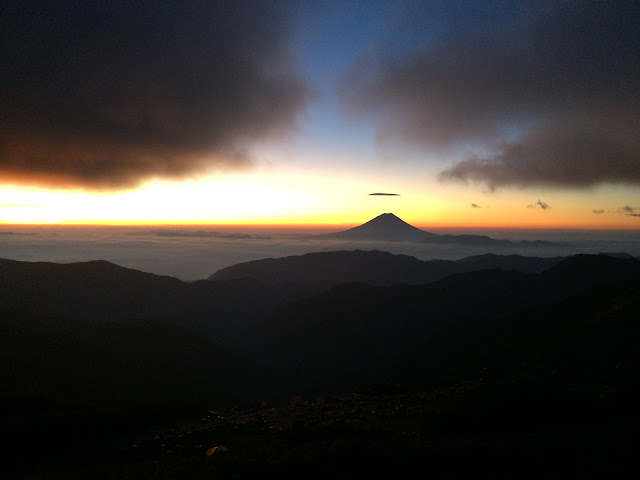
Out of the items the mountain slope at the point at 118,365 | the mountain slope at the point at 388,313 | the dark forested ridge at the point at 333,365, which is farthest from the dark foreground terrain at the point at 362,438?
the mountain slope at the point at 388,313

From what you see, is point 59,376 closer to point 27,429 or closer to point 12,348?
point 12,348

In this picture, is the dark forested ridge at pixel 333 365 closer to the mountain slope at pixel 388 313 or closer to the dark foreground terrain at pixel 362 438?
the dark foreground terrain at pixel 362 438

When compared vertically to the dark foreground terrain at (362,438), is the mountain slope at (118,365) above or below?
below

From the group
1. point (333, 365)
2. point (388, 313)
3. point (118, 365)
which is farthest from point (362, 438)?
point (388, 313)

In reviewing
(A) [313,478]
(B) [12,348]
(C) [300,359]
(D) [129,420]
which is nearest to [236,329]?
(C) [300,359]

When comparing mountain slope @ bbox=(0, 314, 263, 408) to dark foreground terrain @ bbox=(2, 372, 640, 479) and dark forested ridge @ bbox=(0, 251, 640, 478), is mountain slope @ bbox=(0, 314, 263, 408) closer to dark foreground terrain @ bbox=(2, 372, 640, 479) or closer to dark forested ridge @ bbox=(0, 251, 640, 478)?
dark forested ridge @ bbox=(0, 251, 640, 478)

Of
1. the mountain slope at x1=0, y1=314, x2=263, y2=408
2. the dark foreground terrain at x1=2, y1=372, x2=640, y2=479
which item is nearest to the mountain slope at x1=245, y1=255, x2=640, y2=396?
the mountain slope at x1=0, y1=314, x2=263, y2=408
